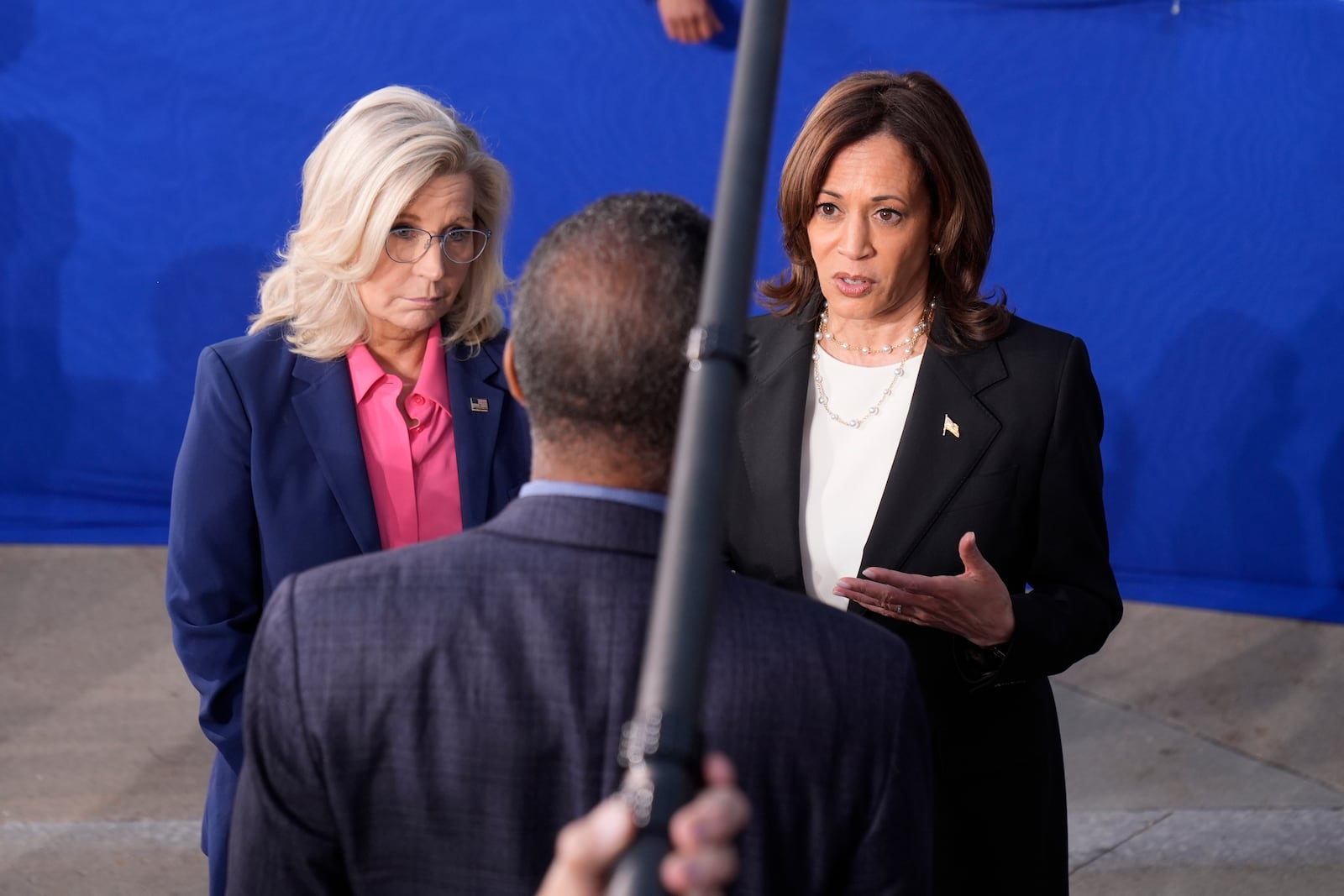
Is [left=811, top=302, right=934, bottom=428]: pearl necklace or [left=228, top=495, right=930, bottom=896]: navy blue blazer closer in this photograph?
[left=228, top=495, right=930, bottom=896]: navy blue blazer

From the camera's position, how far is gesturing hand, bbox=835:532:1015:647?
5.96 ft

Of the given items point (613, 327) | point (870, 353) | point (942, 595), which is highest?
point (613, 327)

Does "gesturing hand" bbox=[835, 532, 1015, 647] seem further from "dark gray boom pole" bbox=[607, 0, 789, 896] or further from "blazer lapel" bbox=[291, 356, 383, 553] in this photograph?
"dark gray boom pole" bbox=[607, 0, 789, 896]

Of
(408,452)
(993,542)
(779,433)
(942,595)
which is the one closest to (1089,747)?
(993,542)

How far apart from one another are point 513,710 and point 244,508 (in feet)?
3.46

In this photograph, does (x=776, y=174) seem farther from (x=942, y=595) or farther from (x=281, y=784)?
(x=281, y=784)

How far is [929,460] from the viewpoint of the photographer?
2080 millimetres

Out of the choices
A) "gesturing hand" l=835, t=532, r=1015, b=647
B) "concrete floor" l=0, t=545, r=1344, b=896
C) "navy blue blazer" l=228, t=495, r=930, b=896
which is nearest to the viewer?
"navy blue blazer" l=228, t=495, r=930, b=896

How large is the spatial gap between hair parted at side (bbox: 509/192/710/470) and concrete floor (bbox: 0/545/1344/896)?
101 inches

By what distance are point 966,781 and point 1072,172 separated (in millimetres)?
3286

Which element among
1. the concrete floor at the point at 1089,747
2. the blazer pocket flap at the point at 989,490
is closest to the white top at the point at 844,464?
the blazer pocket flap at the point at 989,490

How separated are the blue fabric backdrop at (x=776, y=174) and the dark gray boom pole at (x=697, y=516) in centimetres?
419

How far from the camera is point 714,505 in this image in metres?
0.66

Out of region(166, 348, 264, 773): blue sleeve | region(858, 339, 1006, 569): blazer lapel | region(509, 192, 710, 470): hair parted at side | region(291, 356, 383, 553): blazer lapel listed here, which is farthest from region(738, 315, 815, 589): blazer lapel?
region(509, 192, 710, 470): hair parted at side
